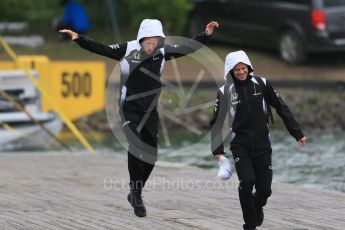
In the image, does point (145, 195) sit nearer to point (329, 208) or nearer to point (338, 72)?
point (329, 208)

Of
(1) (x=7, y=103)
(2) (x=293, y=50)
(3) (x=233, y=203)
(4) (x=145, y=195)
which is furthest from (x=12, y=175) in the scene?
(2) (x=293, y=50)

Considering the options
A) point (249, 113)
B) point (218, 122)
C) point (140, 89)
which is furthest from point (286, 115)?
point (140, 89)

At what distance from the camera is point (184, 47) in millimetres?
10203

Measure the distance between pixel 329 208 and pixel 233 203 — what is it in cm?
105

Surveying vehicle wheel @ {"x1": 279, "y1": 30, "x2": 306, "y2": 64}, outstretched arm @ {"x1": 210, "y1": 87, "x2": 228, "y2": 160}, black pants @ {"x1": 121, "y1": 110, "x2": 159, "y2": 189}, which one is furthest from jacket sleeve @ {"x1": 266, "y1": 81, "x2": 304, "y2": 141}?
vehicle wheel @ {"x1": 279, "y1": 30, "x2": 306, "y2": 64}

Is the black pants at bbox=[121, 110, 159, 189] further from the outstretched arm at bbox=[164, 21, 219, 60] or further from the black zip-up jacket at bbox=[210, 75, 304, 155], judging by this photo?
the black zip-up jacket at bbox=[210, 75, 304, 155]

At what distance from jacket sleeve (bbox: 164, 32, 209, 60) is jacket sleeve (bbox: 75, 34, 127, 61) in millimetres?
437

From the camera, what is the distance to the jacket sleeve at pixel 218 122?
8.88m

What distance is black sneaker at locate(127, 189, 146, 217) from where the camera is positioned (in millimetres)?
9875

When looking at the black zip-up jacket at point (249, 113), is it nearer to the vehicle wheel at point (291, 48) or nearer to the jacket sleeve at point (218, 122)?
the jacket sleeve at point (218, 122)

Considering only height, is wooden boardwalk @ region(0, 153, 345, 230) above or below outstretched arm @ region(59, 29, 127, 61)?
below

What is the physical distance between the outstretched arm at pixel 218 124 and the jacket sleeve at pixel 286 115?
40 centimetres

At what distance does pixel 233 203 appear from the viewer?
35.8ft

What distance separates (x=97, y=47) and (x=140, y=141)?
0.99 m
